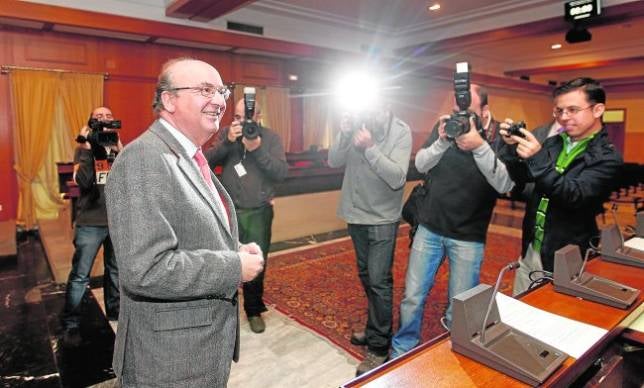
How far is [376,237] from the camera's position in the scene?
212 cm

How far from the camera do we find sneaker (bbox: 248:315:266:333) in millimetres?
2535

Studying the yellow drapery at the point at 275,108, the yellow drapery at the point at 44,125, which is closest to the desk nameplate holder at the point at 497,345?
the yellow drapery at the point at 44,125

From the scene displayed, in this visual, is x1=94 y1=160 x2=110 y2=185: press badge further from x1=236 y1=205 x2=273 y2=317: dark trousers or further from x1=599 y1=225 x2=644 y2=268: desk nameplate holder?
x1=599 y1=225 x2=644 y2=268: desk nameplate holder

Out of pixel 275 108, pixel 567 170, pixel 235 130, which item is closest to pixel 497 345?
pixel 567 170

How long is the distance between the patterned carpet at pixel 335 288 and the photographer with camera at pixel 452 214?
0.54 meters

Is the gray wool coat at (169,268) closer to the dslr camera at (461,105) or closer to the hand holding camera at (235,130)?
the dslr camera at (461,105)

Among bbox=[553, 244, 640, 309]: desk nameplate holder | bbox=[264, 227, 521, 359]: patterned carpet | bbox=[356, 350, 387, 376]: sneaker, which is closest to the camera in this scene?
bbox=[553, 244, 640, 309]: desk nameplate holder

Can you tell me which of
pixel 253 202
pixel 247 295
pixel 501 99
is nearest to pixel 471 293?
pixel 253 202

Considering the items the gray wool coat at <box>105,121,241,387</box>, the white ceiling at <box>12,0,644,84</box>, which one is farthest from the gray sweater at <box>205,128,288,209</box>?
the white ceiling at <box>12,0,644,84</box>

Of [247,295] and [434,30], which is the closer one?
[247,295]

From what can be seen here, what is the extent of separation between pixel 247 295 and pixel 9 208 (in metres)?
4.63

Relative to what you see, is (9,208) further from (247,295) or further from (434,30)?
(434,30)

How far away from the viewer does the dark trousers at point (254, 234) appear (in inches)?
98.5

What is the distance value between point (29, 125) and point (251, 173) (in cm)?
459
